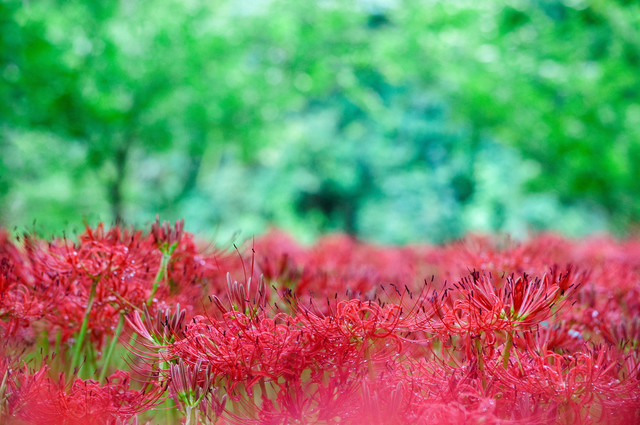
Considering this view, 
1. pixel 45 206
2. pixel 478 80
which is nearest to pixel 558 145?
pixel 478 80

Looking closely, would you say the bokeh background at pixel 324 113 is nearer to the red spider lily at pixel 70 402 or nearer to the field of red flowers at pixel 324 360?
the field of red flowers at pixel 324 360

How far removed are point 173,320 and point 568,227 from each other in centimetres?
1107

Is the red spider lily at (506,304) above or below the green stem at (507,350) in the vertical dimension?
above

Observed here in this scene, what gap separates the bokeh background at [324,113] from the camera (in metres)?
5.59

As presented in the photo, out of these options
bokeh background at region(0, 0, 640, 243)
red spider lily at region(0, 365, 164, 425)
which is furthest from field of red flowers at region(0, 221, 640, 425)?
bokeh background at region(0, 0, 640, 243)

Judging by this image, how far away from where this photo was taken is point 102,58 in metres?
5.57

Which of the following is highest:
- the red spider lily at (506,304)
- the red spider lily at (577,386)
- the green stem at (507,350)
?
the red spider lily at (506,304)

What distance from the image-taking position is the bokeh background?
18.4ft

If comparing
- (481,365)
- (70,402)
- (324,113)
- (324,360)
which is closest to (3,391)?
(70,402)

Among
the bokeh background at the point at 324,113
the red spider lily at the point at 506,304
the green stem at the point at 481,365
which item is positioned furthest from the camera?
the bokeh background at the point at 324,113

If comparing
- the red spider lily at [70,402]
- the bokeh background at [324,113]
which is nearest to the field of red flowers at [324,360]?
the red spider lily at [70,402]

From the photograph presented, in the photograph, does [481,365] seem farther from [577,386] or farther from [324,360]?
[324,360]

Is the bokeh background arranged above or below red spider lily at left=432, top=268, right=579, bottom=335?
above

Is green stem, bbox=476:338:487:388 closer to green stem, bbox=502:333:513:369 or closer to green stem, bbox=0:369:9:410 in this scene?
green stem, bbox=502:333:513:369
